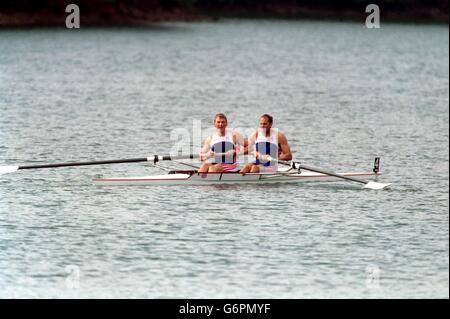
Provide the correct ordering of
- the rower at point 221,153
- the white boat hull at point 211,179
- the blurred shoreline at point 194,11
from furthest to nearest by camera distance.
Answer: the blurred shoreline at point 194,11, the rower at point 221,153, the white boat hull at point 211,179

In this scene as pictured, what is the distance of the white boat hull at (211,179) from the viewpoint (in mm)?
27141

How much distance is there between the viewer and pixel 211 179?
27.4 m

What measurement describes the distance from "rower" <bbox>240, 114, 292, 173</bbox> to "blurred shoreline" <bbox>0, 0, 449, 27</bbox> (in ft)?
233

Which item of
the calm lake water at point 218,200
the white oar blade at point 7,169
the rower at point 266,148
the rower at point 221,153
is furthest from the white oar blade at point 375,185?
the white oar blade at point 7,169

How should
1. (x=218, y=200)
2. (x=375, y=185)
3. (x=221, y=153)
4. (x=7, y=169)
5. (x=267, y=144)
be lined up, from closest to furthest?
(x=218, y=200) → (x=375, y=185) → (x=221, y=153) → (x=267, y=144) → (x=7, y=169)

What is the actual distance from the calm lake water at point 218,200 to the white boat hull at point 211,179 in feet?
0.59

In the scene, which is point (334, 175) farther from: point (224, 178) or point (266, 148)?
point (224, 178)

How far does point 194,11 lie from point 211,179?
105 metres

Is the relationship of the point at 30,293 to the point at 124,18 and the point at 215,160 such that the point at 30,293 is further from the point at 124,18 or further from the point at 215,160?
the point at 124,18

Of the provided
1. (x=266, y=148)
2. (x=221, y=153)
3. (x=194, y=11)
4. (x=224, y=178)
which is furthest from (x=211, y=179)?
(x=194, y=11)

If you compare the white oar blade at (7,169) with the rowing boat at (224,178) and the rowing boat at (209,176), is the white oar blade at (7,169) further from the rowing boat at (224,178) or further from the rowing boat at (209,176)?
the rowing boat at (224,178)

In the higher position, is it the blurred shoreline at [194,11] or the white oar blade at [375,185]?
the blurred shoreline at [194,11]

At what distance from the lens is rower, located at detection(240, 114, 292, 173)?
90.4ft

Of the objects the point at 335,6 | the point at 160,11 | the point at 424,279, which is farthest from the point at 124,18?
the point at 424,279
